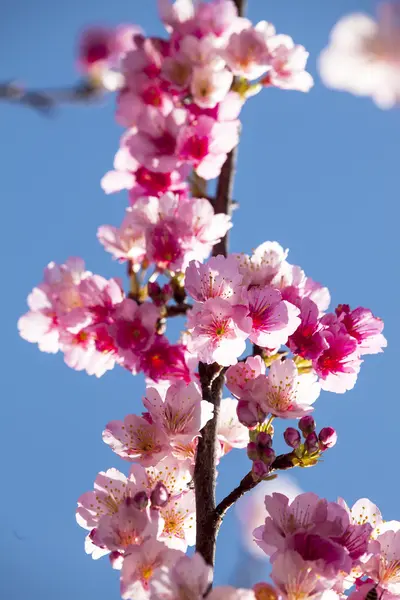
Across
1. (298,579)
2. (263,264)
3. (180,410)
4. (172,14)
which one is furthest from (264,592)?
(172,14)

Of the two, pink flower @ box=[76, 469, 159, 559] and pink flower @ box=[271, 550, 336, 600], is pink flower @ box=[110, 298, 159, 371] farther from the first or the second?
pink flower @ box=[271, 550, 336, 600]

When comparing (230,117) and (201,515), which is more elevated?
(230,117)

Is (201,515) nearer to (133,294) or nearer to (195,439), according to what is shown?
A: (195,439)

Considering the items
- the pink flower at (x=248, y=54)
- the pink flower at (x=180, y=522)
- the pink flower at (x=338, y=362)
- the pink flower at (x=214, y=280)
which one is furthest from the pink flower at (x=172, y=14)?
the pink flower at (x=180, y=522)

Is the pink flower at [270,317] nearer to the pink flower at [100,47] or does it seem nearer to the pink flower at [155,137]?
the pink flower at [155,137]

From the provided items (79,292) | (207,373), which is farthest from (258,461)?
(79,292)

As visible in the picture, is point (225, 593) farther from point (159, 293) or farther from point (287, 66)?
point (287, 66)
